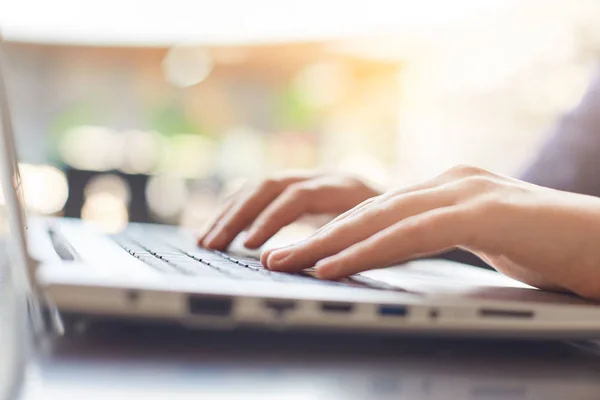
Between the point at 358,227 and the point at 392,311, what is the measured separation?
11 centimetres

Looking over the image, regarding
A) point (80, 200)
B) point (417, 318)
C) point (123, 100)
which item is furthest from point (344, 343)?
point (123, 100)

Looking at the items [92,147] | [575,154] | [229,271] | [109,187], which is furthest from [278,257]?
[92,147]

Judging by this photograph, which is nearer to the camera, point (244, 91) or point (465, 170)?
point (465, 170)

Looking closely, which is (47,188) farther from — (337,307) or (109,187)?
(337,307)

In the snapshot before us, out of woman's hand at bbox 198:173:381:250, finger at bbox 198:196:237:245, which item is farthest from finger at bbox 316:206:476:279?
finger at bbox 198:196:237:245

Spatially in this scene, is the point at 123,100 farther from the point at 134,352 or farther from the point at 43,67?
the point at 134,352

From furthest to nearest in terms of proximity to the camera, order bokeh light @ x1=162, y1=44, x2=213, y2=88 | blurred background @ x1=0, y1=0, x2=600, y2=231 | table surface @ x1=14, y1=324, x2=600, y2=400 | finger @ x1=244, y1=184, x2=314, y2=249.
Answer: bokeh light @ x1=162, y1=44, x2=213, y2=88 < blurred background @ x1=0, y1=0, x2=600, y2=231 < finger @ x1=244, y1=184, x2=314, y2=249 < table surface @ x1=14, y1=324, x2=600, y2=400

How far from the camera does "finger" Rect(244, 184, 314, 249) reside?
616 mm

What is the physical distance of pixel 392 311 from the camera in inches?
13.1

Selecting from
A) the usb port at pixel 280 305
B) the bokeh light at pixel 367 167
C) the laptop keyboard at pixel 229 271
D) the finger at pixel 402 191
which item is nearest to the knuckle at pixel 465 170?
the finger at pixel 402 191

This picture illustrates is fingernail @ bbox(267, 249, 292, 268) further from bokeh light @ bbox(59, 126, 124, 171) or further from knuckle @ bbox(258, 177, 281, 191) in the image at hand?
bokeh light @ bbox(59, 126, 124, 171)

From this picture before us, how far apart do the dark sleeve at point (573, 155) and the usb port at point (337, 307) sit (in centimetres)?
58

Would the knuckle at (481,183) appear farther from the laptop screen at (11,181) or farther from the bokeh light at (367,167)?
the bokeh light at (367,167)

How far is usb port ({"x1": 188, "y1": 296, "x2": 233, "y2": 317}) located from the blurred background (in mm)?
1467
